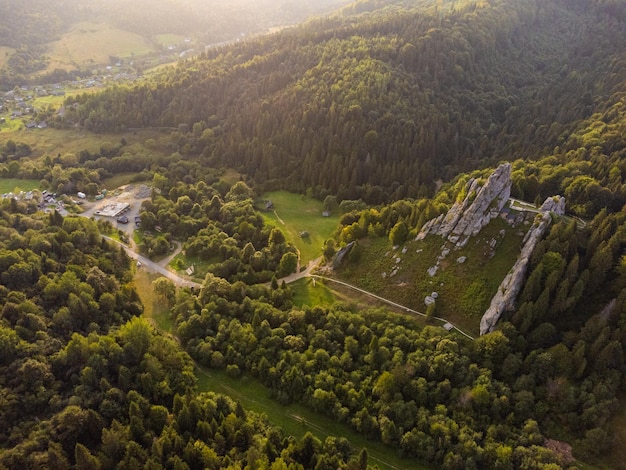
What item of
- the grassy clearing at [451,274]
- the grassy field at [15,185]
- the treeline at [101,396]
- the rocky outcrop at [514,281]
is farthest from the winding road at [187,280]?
the grassy field at [15,185]

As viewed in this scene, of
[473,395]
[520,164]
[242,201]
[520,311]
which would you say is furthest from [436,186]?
[473,395]

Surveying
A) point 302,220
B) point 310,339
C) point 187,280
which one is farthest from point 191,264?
point 310,339

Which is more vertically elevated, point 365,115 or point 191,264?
point 365,115

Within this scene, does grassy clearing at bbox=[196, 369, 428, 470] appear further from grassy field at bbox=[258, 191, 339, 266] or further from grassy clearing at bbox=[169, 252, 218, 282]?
grassy field at bbox=[258, 191, 339, 266]

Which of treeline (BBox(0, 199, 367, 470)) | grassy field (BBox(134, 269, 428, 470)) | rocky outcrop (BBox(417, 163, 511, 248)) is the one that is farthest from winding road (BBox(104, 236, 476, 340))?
grassy field (BBox(134, 269, 428, 470))

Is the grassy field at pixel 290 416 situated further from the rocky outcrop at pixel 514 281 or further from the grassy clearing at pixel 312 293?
the rocky outcrop at pixel 514 281

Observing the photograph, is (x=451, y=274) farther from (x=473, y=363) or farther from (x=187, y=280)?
(x=187, y=280)
